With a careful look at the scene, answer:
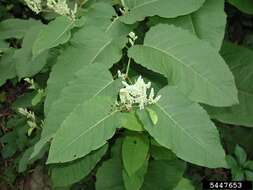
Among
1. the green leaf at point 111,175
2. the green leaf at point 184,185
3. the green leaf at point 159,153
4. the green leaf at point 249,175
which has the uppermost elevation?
the green leaf at point 159,153

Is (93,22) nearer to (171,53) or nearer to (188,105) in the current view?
(171,53)

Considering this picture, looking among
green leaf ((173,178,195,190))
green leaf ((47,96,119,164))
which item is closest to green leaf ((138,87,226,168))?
green leaf ((47,96,119,164))

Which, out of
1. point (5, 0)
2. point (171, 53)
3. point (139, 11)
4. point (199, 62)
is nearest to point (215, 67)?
point (199, 62)

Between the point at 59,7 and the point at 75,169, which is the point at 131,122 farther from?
the point at 59,7

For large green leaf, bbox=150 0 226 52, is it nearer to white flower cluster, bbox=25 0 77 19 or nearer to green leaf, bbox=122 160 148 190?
white flower cluster, bbox=25 0 77 19

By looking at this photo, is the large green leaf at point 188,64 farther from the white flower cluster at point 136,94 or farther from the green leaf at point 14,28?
the green leaf at point 14,28

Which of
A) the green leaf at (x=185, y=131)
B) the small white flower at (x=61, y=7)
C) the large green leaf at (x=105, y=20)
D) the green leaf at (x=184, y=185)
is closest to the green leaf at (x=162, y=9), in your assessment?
the large green leaf at (x=105, y=20)
